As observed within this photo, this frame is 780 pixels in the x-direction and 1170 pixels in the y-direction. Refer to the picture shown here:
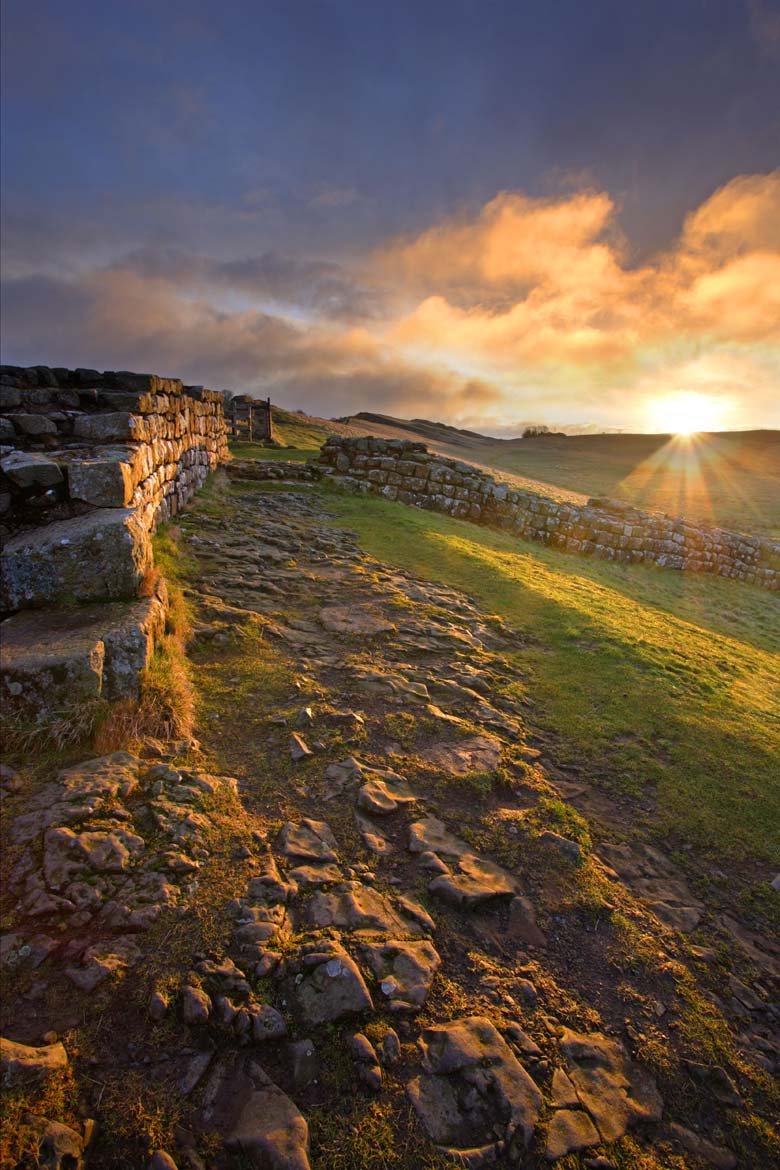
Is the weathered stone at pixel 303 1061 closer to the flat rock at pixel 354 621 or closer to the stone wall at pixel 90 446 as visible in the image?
the flat rock at pixel 354 621

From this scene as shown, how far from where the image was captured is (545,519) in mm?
16312

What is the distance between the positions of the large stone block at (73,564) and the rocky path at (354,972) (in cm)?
157

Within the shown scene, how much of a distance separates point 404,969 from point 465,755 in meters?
2.13

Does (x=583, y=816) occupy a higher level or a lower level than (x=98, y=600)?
lower

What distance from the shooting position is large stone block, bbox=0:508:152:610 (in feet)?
16.1

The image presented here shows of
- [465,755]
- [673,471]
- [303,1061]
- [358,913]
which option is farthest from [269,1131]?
[673,471]

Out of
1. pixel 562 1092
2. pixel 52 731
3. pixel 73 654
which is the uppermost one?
pixel 73 654

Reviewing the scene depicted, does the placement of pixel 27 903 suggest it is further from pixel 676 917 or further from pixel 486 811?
pixel 676 917

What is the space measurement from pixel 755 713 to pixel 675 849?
3.37 metres

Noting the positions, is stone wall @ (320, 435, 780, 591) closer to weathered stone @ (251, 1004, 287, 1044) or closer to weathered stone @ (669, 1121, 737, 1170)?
weathered stone @ (669, 1121, 737, 1170)

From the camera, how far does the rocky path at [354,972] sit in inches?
88.9

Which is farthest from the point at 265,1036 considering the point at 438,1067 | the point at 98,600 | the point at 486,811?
the point at 98,600

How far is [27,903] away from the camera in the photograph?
9.26 feet

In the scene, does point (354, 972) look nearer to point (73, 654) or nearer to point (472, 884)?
point (472, 884)
